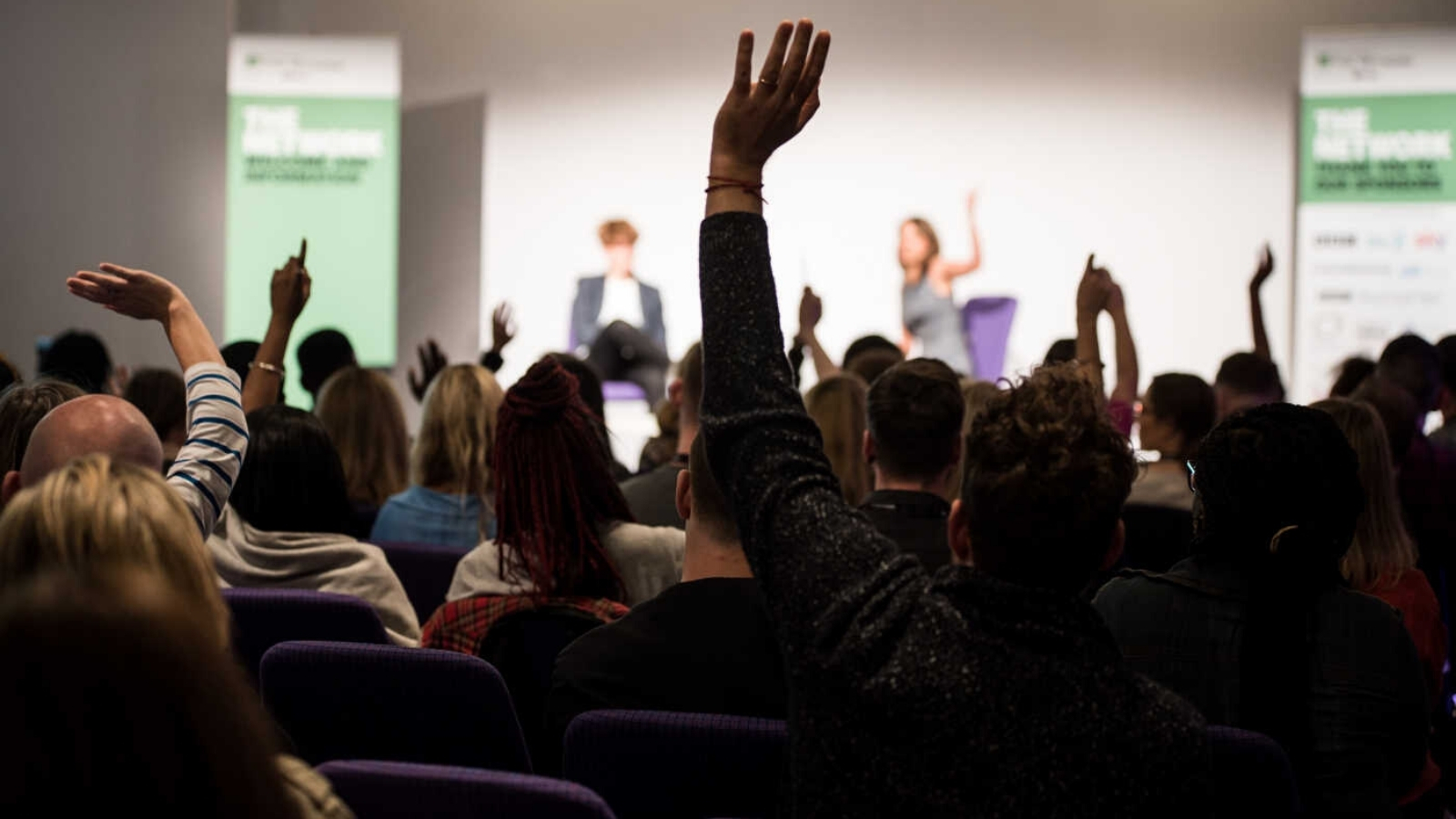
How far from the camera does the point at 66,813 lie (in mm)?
819

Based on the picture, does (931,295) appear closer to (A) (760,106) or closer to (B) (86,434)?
(B) (86,434)

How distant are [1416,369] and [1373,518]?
2.38 m

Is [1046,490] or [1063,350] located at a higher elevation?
[1063,350]

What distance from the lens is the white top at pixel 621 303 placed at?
32.3ft

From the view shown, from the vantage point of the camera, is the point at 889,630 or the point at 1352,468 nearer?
the point at 889,630

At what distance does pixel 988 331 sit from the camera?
9.66 meters

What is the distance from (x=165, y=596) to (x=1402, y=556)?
2374 mm

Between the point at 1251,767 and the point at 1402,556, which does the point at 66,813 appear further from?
A: the point at 1402,556

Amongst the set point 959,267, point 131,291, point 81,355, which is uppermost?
point 959,267

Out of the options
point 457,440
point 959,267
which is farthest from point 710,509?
point 959,267

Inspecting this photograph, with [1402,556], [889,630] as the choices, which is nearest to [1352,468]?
[1402,556]

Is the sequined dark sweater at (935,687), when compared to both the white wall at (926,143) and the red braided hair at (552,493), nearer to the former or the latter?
the red braided hair at (552,493)

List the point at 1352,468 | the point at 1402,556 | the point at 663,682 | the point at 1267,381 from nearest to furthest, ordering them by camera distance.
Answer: the point at 663,682
the point at 1352,468
the point at 1402,556
the point at 1267,381

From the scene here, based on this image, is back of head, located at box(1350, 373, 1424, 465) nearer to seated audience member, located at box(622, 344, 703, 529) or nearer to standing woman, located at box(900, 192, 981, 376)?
seated audience member, located at box(622, 344, 703, 529)
